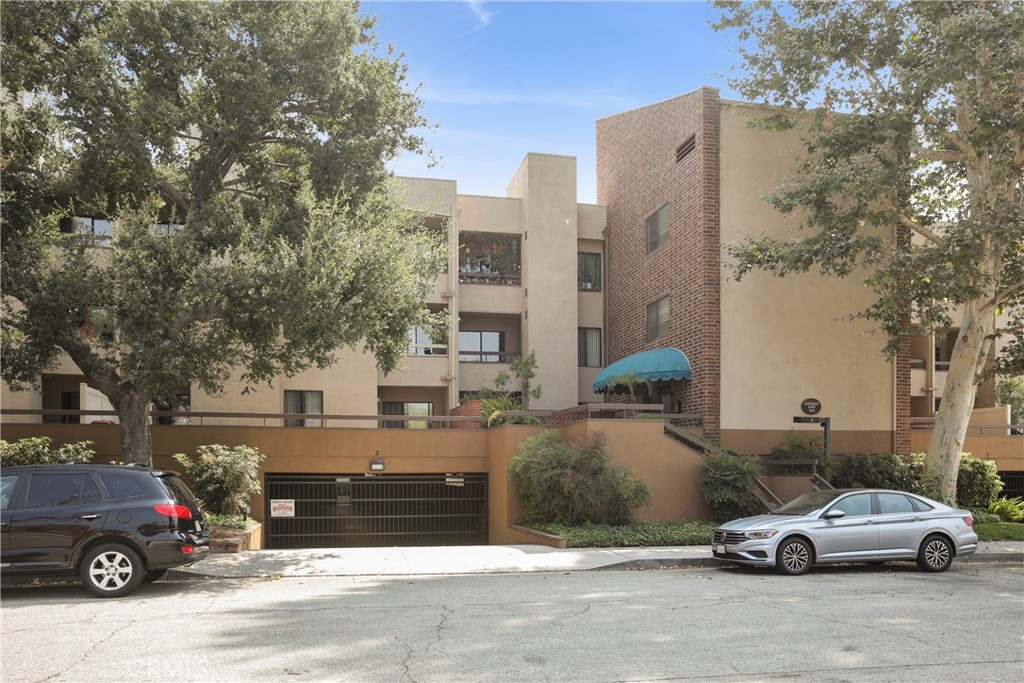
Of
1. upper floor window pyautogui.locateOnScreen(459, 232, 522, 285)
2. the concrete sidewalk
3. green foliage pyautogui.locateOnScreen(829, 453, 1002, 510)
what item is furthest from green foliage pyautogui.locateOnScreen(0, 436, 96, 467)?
green foliage pyautogui.locateOnScreen(829, 453, 1002, 510)

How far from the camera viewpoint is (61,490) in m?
10.6

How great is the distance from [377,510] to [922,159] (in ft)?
51.3

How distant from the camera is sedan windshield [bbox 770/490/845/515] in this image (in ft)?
45.2

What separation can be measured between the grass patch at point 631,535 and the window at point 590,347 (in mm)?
12447

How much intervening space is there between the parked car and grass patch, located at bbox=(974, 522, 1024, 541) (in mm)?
4804

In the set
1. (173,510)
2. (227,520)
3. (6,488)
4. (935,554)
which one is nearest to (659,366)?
(935,554)

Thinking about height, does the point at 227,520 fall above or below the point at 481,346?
below

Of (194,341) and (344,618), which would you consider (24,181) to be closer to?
(194,341)

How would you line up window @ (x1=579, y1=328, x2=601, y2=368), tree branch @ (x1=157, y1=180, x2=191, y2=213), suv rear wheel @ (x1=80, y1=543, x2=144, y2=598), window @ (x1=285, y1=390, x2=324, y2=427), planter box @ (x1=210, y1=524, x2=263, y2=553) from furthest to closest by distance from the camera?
window @ (x1=579, y1=328, x2=601, y2=368) → window @ (x1=285, y1=390, x2=324, y2=427) → tree branch @ (x1=157, y1=180, x2=191, y2=213) → planter box @ (x1=210, y1=524, x2=263, y2=553) → suv rear wheel @ (x1=80, y1=543, x2=144, y2=598)

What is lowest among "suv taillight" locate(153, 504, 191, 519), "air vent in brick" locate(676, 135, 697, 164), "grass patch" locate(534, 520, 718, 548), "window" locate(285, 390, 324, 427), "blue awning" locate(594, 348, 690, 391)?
"grass patch" locate(534, 520, 718, 548)

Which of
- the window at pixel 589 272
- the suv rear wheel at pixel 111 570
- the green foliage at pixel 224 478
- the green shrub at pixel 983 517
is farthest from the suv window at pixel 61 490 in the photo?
the window at pixel 589 272

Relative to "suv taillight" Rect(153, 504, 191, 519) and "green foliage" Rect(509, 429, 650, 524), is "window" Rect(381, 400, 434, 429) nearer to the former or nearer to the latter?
"green foliage" Rect(509, 429, 650, 524)

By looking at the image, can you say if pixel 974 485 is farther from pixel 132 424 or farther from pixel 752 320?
pixel 132 424

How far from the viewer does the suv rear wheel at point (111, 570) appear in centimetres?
1038
